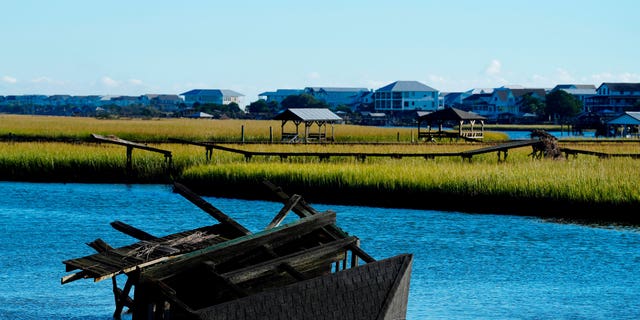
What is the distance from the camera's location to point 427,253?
2275 centimetres

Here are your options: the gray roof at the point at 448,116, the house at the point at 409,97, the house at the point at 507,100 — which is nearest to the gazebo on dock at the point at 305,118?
the gray roof at the point at 448,116

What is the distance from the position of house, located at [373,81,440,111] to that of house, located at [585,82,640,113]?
3417 centimetres

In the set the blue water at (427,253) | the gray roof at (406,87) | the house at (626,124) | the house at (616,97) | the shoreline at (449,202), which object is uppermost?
the gray roof at (406,87)

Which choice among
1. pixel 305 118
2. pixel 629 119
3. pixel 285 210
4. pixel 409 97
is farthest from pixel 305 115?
pixel 409 97

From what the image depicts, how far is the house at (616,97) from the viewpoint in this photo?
526 feet

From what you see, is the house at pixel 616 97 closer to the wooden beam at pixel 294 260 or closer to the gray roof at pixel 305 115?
the gray roof at pixel 305 115

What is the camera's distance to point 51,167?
40.9 m

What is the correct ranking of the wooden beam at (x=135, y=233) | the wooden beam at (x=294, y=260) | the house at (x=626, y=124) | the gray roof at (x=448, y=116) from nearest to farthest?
the wooden beam at (x=294, y=260)
the wooden beam at (x=135, y=233)
the gray roof at (x=448, y=116)
the house at (x=626, y=124)

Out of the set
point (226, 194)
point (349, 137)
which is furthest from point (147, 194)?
point (349, 137)

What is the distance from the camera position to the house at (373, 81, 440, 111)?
18762 centimetres

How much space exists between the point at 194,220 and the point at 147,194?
8330 mm

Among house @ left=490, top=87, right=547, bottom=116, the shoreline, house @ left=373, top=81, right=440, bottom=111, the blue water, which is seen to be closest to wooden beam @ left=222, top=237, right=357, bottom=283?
the blue water

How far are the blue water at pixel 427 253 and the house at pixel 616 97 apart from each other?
137 meters

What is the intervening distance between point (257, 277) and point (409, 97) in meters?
179
